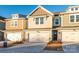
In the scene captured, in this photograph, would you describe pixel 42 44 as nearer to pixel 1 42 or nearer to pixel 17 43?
pixel 17 43

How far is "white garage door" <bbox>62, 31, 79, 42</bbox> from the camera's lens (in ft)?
9.16

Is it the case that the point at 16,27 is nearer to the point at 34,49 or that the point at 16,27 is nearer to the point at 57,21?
the point at 34,49

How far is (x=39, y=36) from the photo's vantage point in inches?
113

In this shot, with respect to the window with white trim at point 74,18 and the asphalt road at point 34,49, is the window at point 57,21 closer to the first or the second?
the window with white trim at point 74,18

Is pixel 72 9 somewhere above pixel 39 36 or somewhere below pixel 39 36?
above

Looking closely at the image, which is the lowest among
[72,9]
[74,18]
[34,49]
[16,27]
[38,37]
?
[34,49]

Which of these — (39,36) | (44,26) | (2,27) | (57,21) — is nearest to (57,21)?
(57,21)

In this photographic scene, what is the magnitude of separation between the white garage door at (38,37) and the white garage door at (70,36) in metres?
0.23

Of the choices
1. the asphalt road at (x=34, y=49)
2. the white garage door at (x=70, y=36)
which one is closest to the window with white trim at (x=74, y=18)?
the white garage door at (x=70, y=36)

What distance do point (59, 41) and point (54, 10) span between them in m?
0.43

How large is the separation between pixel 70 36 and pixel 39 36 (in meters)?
0.42

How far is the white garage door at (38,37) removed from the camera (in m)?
2.84

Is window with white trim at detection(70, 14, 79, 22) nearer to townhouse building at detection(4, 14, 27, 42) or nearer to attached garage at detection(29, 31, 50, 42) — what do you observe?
attached garage at detection(29, 31, 50, 42)
